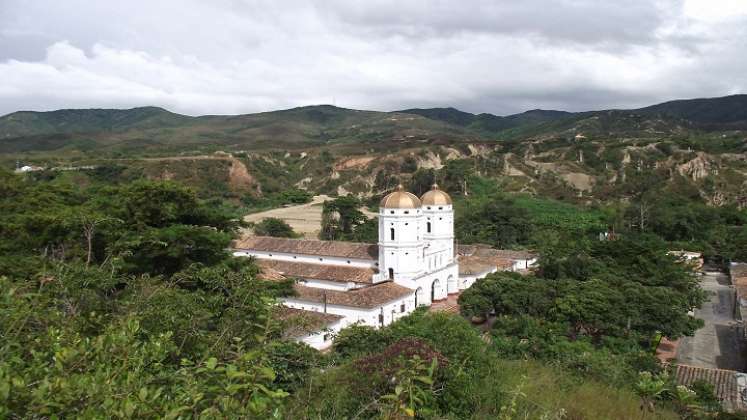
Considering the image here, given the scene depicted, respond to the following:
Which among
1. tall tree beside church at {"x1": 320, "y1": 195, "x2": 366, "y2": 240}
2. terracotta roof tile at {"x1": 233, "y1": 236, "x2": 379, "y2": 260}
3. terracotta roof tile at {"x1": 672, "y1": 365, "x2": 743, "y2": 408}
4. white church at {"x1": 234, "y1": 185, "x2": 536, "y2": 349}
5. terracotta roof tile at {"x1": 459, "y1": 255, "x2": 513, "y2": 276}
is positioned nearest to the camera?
terracotta roof tile at {"x1": 672, "y1": 365, "x2": 743, "y2": 408}

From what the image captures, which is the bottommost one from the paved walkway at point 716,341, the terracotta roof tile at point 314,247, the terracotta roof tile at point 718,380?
the paved walkway at point 716,341

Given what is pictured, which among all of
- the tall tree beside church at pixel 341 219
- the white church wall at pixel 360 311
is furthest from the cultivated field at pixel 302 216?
the white church wall at pixel 360 311

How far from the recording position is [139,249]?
18406mm

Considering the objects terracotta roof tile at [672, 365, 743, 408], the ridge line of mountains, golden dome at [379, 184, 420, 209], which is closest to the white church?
golden dome at [379, 184, 420, 209]

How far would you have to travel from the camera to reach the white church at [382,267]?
2348 cm

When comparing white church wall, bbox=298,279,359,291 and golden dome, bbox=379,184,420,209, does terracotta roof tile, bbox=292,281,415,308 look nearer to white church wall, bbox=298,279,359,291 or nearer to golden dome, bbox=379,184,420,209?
white church wall, bbox=298,279,359,291

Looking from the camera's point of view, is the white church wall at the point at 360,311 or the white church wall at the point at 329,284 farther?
the white church wall at the point at 329,284

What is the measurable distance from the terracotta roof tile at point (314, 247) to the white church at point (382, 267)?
55mm

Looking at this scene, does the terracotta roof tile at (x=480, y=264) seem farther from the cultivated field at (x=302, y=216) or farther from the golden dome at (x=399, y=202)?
the cultivated field at (x=302, y=216)

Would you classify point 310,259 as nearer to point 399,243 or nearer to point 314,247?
point 314,247

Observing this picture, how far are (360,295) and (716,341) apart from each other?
53.7 ft

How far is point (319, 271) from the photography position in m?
Result: 28.2

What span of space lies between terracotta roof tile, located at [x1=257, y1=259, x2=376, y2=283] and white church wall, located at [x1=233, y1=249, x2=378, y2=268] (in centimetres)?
38

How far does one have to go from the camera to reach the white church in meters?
23.5
